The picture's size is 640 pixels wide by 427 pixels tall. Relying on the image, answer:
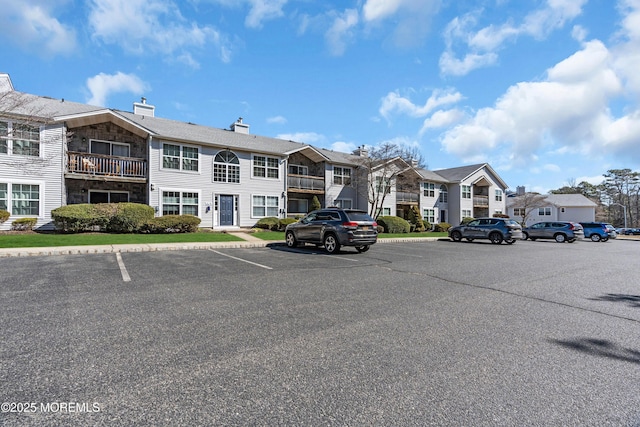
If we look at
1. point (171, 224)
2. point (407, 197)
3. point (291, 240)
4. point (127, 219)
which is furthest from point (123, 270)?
point (407, 197)

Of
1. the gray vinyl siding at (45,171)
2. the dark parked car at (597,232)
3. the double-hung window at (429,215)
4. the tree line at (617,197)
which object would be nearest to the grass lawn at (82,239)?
the gray vinyl siding at (45,171)

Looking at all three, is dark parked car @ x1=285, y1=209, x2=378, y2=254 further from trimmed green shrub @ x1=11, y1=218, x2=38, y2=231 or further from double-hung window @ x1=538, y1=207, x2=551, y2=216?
double-hung window @ x1=538, y1=207, x2=551, y2=216

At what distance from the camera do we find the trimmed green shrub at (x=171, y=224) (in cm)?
1806

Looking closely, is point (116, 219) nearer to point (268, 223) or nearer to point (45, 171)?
point (45, 171)

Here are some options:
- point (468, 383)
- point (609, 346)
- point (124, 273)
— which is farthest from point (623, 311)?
point (124, 273)

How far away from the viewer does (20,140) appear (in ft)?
53.5

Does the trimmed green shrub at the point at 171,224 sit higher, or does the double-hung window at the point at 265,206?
the double-hung window at the point at 265,206

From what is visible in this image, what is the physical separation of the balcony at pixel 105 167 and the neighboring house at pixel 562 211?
53740 millimetres

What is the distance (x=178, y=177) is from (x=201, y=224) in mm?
3343

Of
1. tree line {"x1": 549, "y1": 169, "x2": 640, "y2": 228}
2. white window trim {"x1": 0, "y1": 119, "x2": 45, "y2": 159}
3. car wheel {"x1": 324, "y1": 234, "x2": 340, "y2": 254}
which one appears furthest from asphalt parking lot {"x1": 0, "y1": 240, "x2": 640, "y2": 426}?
tree line {"x1": 549, "y1": 169, "x2": 640, "y2": 228}

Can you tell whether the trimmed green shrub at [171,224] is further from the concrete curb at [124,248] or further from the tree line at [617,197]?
the tree line at [617,197]

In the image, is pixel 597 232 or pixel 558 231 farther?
pixel 597 232

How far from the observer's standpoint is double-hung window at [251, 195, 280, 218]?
76.8ft

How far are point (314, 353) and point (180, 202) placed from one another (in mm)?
19356
